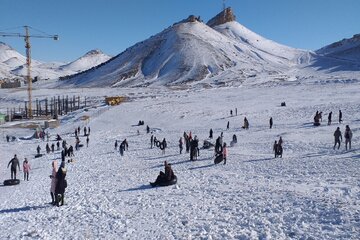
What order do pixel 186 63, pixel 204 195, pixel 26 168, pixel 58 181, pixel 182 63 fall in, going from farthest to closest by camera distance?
pixel 182 63 < pixel 186 63 < pixel 26 168 < pixel 204 195 < pixel 58 181

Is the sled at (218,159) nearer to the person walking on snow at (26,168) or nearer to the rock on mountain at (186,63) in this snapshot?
the person walking on snow at (26,168)

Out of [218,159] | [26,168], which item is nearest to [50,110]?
[26,168]

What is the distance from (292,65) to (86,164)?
150522 mm

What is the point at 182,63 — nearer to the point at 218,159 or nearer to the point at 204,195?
the point at 218,159

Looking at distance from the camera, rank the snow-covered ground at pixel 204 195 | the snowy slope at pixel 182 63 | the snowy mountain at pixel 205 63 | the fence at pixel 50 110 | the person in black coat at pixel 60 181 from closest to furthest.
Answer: the snow-covered ground at pixel 204 195 < the person in black coat at pixel 60 181 < the fence at pixel 50 110 < the snowy mountain at pixel 205 63 < the snowy slope at pixel 182 63

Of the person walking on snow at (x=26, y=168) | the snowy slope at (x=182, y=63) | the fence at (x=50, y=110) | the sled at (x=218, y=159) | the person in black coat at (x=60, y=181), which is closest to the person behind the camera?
the person in black coat at (x=60, y=181)

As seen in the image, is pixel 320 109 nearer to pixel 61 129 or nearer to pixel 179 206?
pixel 61 129

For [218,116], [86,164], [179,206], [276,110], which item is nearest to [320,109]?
[276,110]

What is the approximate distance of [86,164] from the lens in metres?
27.4

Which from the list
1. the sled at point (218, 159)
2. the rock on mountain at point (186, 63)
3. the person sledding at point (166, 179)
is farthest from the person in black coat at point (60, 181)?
the rock on mountain at point (186, 63)

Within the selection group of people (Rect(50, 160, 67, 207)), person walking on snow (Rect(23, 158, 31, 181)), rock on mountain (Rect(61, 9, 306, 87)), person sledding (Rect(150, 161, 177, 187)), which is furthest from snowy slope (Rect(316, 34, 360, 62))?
group of people (Rect(50, 160, 67, 207))

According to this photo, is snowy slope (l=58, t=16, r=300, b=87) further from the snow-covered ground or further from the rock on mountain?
the snow-covered ground

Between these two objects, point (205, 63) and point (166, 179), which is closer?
point (166, 179)

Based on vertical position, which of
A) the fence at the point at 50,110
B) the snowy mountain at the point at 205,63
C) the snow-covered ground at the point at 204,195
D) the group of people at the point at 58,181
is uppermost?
the snowy mountain at the point at 205,63
